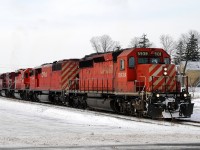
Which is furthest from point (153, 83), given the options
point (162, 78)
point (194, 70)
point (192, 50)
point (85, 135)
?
point (192, 50)

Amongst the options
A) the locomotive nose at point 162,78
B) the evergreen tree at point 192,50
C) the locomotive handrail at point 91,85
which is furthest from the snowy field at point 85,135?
the evergreen tree at point 192,50

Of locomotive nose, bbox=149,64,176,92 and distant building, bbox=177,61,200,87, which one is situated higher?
distant building, bbox=177,61,200,87

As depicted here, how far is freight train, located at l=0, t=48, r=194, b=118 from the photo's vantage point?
57.8 ft

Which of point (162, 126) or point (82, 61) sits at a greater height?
point (82, 61)

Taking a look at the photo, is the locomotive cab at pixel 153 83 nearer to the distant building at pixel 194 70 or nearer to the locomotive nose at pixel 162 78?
the locomotive nose at pixel 162 78

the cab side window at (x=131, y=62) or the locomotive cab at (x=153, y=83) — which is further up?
the cab side window at (x=131, y=62)

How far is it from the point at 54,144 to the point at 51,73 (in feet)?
74.7

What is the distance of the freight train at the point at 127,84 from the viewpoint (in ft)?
57.8

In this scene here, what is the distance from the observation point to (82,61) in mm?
26500

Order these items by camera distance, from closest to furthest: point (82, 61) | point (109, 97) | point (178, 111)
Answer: point (178, 111), point (109, 97), point (82, 61)

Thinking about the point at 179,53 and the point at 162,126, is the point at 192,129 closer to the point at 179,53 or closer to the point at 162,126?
the point at 162,126

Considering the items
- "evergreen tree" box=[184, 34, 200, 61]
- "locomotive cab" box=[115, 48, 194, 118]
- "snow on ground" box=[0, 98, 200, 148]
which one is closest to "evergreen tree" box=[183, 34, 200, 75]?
"evergreen tree" box=[184, 34, 200, 61]

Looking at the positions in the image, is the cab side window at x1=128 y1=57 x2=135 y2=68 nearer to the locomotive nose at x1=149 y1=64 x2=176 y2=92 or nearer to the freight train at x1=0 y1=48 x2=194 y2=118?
the freight train at x1=0 y1=48 x2=194 y2=118

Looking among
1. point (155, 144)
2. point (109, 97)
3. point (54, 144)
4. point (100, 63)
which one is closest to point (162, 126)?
point (155, 144)
